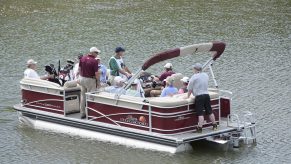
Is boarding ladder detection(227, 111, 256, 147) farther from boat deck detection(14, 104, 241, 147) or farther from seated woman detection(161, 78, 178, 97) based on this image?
seated woman detection(161, 78, 178, 97)

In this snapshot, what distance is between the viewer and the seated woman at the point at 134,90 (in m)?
16.7

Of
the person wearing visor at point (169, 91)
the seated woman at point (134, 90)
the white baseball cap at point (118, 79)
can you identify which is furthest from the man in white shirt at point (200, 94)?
the white baseball cap at point (118, 79)

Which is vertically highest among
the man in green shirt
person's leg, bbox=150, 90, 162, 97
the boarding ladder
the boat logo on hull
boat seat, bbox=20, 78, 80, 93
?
the man in green shirt

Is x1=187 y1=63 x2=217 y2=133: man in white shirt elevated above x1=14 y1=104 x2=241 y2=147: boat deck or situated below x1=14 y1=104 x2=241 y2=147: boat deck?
above

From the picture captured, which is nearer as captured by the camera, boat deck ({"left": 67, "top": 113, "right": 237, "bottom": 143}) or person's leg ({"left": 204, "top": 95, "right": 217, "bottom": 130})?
boat deck ({"left": 67, "top": 113, "right": 237, "bottom": 143})

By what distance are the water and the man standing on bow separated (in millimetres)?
1095

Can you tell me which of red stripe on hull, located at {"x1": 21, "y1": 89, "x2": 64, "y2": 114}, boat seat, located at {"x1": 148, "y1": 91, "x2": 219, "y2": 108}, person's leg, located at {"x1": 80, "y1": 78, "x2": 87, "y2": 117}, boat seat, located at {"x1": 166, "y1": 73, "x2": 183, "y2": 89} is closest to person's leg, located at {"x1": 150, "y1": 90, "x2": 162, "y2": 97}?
boat seat, located at {"x1": 166, "y1": 73, "x2": 183, "y2": 89}

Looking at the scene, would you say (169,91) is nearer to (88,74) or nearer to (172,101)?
(172,101)

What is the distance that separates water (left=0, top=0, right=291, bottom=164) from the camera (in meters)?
16.3

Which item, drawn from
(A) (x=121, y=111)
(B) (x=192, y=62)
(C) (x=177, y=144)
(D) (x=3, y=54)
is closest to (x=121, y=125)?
(A) (x=121, y=111)

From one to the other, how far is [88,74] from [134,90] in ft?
4.13

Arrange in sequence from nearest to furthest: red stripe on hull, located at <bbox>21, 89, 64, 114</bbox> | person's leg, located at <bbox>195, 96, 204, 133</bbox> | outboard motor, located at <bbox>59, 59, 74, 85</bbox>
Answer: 1. person's leg, located at <bbox>195, 96, 204, 133</bbox>
2. red stripe on hull, located at <bbox>21, 89, 64, 114</bbox>
3. outboard motor, located at <bbox>59, 59, 74, 85</bbox>

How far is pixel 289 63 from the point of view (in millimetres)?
25766

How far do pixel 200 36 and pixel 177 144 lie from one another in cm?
1607
